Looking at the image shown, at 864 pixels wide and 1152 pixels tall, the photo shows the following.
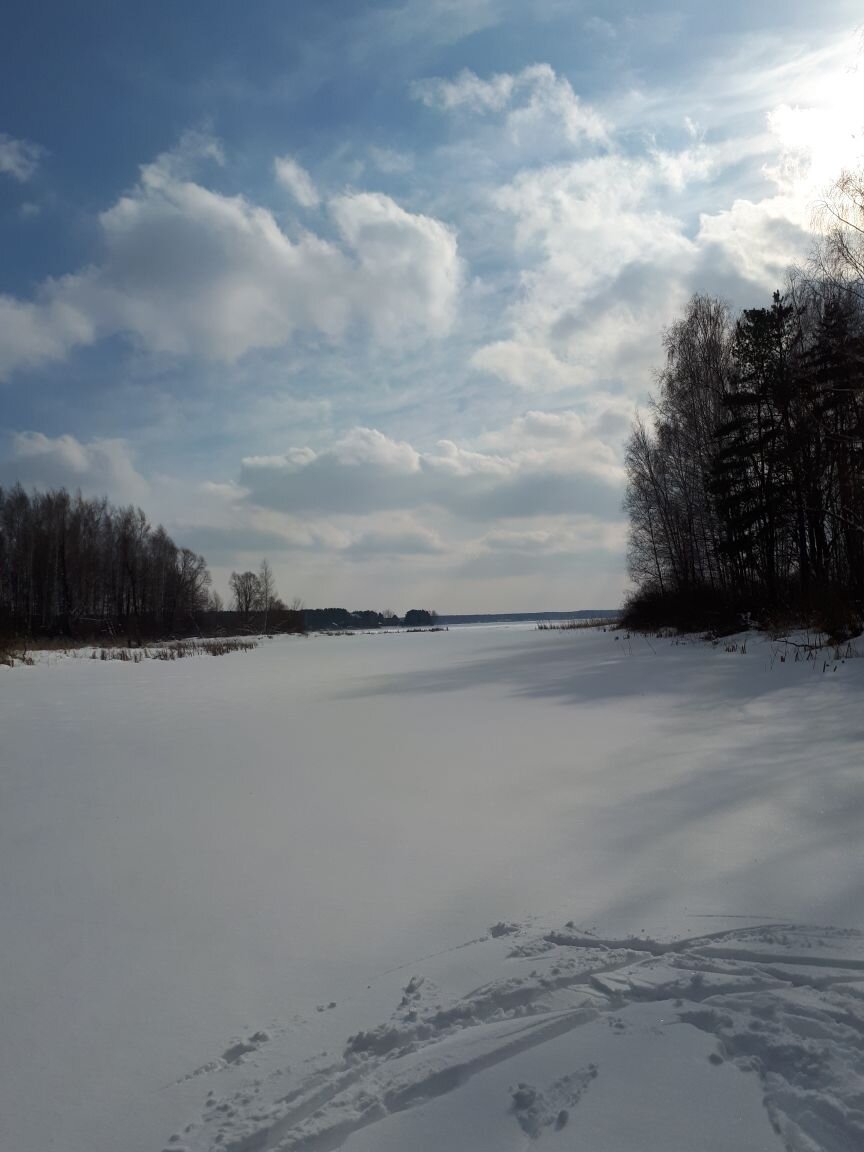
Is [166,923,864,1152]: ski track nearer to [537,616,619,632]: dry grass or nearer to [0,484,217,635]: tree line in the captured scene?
[537,616,619,632]: dry grass

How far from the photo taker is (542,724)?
5.40 meters

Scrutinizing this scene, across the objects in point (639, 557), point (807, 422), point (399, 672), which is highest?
point (807, 422)

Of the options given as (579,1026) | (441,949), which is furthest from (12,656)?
(579,1026)

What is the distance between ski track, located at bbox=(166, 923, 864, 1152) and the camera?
1.20m

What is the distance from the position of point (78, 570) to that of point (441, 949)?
121 feet

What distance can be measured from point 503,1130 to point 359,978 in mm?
651

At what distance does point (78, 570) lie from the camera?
3409cm

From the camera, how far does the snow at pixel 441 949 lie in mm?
1243

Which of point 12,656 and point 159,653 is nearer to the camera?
point 12,656

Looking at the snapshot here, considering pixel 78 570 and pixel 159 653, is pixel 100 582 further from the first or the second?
pixel 159 653

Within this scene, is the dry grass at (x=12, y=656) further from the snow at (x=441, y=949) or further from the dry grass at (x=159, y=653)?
the snow at (x=441, y=949)

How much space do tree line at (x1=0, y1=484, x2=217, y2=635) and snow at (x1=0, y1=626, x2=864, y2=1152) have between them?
96.1 ft

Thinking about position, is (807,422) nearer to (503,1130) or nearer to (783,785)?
(783,785)

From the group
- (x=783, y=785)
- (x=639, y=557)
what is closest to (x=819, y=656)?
(x=783, y=785)
